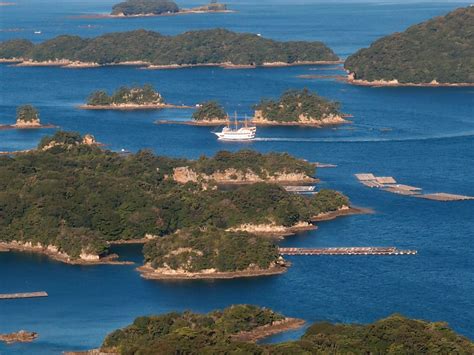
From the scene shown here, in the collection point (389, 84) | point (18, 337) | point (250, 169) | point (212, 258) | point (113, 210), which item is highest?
point (113, 210)

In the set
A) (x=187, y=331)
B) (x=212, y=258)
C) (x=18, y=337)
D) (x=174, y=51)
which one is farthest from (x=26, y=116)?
(x=187, y=331)

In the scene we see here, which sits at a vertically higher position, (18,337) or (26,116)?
(26,116)

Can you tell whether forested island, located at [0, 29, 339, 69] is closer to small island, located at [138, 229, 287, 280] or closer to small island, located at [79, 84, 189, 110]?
small island, located at [79, 84, 189, 110]

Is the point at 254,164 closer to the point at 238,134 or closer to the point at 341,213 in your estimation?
the point at 341,213

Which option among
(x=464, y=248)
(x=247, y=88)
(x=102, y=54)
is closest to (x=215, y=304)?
(x=464, y=248)

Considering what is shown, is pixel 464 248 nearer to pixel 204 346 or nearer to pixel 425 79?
pixel 204 346

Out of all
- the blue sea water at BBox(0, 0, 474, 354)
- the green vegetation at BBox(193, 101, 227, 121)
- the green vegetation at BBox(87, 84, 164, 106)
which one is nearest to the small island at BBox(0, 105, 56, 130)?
the blue sea water at BBox(0, 0, 474, 354)

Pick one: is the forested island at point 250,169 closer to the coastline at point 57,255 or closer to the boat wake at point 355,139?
the coastline at point 57,255

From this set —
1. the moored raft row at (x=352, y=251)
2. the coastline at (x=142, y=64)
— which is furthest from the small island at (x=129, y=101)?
the moored raft row at (x=352, y=251)
